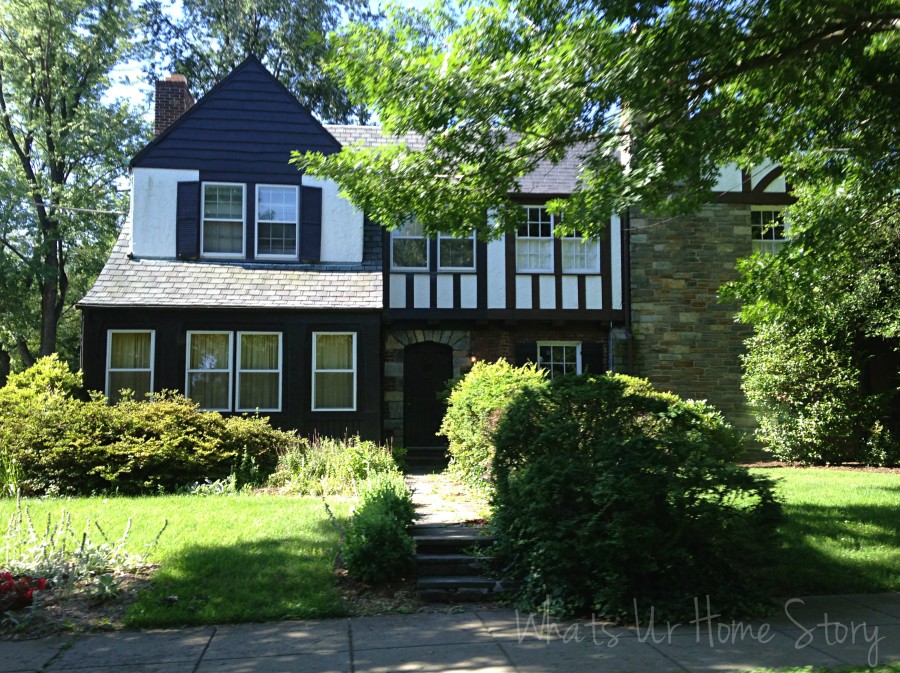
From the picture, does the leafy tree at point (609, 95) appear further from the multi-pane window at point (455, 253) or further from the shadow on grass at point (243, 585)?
the multi-pane window at point (455, 253)

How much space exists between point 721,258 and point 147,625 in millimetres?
14787

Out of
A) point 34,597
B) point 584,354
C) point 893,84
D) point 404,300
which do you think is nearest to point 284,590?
point 34,597

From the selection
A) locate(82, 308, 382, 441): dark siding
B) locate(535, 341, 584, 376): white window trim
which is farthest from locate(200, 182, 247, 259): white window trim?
locate(535, 341, 584, 376): white window trim

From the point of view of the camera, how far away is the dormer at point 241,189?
15.7 m

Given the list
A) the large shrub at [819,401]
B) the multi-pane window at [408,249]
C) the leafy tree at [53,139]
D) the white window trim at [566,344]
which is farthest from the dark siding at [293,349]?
the leafy tree at [53,139]

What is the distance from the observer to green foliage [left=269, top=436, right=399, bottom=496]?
11.0m

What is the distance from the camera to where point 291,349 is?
49.0ft

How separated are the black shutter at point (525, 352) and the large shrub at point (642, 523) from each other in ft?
33.6

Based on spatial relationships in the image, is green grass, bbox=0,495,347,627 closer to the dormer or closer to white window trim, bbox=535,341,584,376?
the dormer

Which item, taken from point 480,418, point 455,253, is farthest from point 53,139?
point 480,418

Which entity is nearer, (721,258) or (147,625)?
(147,625)

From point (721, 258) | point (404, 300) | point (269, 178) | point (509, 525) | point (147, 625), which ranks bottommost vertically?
point (147, 625)

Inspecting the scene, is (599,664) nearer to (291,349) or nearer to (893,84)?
(893,84)

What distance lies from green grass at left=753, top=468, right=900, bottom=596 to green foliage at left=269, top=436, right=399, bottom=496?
18.3ft
